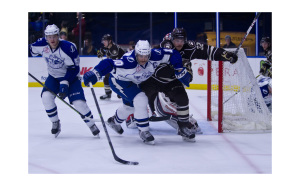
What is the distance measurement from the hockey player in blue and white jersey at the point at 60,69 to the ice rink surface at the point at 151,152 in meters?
0.32

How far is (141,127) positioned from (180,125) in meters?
0.33

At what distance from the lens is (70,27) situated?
23.9 feet

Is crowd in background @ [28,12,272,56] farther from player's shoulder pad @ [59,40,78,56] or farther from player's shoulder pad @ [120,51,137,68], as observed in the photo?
player's shoulder pad @ [120,51,137,68]

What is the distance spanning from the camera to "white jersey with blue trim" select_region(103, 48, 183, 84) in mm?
3098

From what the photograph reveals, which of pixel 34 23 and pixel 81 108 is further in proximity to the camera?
pixel 34 23

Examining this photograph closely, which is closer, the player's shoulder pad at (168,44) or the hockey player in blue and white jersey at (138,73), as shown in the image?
the hockey player in blue and white jersey at (138,73)

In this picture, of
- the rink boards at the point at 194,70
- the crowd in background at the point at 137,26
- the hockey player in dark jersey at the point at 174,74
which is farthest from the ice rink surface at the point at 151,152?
the crowd in background at the point at 137,26

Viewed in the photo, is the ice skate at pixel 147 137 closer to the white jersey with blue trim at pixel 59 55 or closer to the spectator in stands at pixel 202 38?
the white jersey with blue trim at pixel 59 55

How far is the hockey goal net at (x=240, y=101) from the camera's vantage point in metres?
3.68

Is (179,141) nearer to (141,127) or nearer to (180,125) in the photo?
(180,125)

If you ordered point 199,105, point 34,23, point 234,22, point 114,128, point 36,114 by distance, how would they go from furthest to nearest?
point 234,22
point 34,23
point 199,105
point 36,114
point 114,128

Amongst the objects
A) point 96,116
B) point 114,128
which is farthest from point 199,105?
point 114,128

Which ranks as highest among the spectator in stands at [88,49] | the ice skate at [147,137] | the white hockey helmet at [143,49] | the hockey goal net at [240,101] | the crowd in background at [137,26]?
the crowd in background at [137,26]

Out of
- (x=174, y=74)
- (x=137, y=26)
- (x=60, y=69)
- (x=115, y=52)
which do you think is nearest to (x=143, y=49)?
(x=174, y=74)
